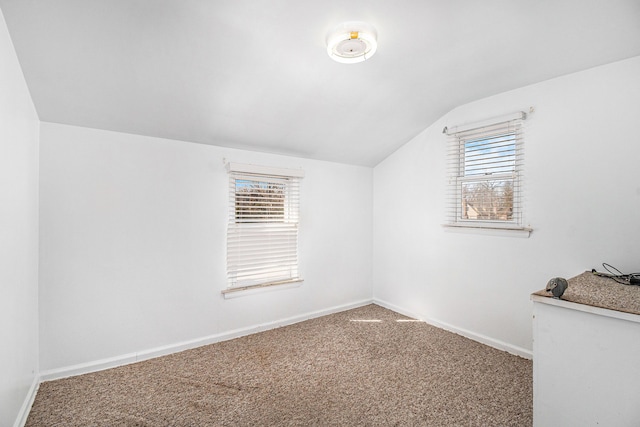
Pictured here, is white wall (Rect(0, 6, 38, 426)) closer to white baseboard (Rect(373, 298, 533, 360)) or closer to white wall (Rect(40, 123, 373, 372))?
white wall (Rect(40, 123, 373, 372))

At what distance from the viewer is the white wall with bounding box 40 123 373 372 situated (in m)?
2.16

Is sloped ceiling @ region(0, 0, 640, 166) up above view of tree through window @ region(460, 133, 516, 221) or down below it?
above

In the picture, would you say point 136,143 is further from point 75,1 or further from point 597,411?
point 597,411

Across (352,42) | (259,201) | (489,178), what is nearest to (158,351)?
(259,201)

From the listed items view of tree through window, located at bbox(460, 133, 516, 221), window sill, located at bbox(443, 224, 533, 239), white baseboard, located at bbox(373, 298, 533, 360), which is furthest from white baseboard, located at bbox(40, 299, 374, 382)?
view of tree through window, located at bbox(460, 133, 516, 221)

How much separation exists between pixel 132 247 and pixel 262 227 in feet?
3.84

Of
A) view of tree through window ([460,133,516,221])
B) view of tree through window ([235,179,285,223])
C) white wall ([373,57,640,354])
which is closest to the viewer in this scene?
white wall ([373,57,640,354])

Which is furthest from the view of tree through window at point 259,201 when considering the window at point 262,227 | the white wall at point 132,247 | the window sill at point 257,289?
the window sill at point 257,289

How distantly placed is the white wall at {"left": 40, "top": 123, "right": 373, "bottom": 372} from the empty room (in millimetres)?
17

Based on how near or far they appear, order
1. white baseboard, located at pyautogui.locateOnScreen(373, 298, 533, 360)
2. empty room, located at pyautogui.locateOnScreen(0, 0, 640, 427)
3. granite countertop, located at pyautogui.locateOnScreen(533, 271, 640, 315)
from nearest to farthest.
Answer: granite countertop, located at pyautogui.locateOnScreen(533, 271, 640, 315), empty room, located at pyautogui.locateOnScreen(0, 0, 640, 427), white baseboard, located at pyautogui.locateOnScreen(373, 298, 533, 360)

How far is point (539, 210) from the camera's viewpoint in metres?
2.43

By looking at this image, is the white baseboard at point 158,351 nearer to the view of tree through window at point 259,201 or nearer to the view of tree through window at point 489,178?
the view of tree through window at point 259,201

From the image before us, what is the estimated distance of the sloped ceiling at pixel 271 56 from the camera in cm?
160

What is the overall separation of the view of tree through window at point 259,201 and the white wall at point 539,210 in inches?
60.8
